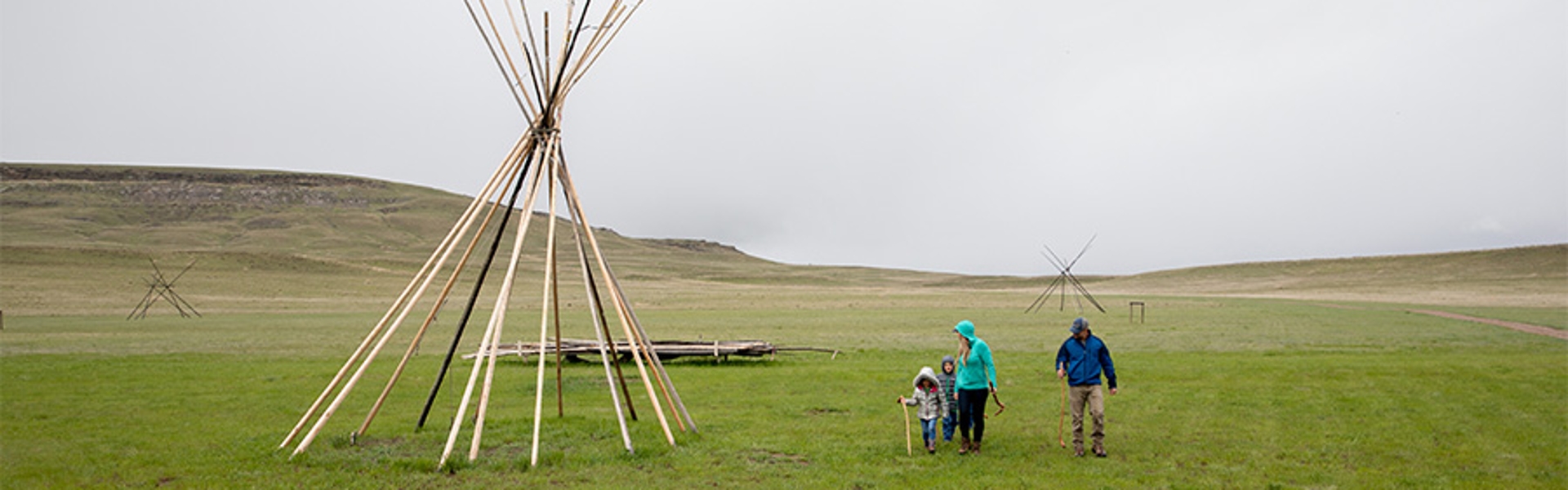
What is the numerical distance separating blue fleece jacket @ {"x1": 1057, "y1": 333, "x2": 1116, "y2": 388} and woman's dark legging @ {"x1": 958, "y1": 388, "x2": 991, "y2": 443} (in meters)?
1.03

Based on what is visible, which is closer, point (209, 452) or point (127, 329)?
point (209, 452)

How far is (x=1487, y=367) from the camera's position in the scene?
2012cm

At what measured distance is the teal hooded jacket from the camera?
35.6ft

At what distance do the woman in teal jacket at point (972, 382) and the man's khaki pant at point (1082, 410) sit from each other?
3.38ft

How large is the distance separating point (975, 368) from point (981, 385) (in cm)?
26

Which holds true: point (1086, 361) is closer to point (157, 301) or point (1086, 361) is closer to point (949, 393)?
point (949, 393)

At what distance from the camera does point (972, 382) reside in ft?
36.2

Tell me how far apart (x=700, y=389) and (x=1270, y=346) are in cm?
1837

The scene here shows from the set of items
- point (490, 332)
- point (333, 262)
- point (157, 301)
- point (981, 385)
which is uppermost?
point (333, 262)

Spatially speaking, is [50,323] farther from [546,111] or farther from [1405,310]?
[1405,310]

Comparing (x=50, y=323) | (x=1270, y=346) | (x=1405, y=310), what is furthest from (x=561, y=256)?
(x=1270, y=346)

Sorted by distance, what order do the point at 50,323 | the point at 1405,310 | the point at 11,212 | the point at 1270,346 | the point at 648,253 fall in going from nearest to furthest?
1. the point at 1270,346
2. the point at 50,323
3. the point at 1405,310
4. the point at 11,212
5. the point at 648,253

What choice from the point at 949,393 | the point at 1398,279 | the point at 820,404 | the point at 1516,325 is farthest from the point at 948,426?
the point at 1398,279

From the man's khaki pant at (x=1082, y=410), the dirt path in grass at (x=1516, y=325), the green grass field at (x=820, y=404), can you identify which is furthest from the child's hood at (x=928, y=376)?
the dirt path in grass at (x=1516, y=325)
